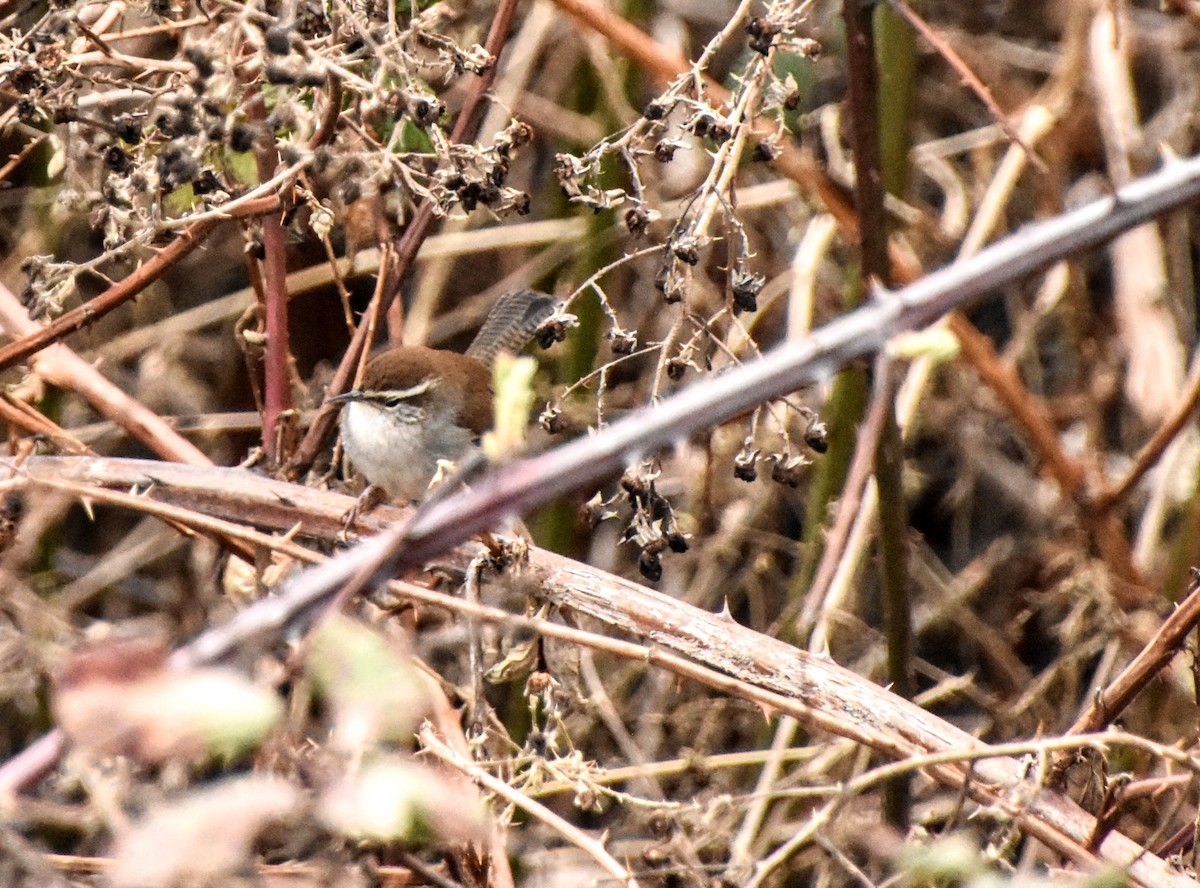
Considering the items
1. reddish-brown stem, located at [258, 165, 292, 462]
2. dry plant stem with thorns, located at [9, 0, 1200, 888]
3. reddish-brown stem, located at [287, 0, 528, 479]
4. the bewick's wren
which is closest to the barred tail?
the bewick's wren

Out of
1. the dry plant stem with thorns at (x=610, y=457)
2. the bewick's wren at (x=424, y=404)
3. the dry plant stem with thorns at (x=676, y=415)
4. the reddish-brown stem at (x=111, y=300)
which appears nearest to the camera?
the dry plant stem with thorns at (x=676, y=415)

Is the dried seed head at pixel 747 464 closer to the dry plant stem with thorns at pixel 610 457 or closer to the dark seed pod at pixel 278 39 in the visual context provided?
the dry plant stem with thorns at pixel 610 457

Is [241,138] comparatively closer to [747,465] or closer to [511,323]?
[747,465]

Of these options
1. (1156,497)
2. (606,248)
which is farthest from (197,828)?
(1156,497)

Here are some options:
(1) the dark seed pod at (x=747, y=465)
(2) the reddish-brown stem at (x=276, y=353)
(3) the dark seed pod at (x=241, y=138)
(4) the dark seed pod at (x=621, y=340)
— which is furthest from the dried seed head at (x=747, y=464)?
(2) the reddish-brown stem at (x=276, y=353)

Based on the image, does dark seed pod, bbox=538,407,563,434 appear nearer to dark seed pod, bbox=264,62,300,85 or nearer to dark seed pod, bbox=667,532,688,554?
dark seed pod, bbox=667,532,688,554

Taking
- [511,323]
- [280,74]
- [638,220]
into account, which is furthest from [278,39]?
[511,323]

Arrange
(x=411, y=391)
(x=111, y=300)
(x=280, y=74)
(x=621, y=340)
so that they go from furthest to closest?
(x=411, y=391) → (x=111, y=300) → (x=621, y=340) → (x=280, y=74)

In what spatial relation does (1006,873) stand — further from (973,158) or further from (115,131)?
(973,158)
